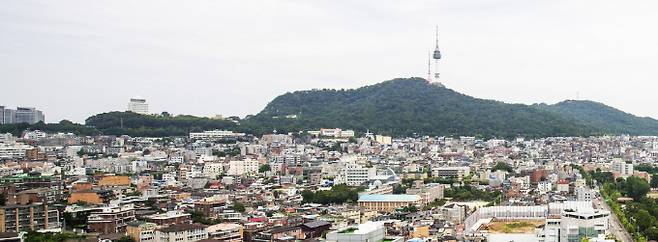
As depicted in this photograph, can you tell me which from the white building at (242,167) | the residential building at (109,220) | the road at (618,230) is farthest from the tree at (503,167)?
the residential building at (109,220)

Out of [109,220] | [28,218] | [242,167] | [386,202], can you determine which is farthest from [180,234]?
[242,167]

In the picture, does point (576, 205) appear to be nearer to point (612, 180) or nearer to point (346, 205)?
point (346, 205)

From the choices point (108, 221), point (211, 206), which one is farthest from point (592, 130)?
point (108, 221)

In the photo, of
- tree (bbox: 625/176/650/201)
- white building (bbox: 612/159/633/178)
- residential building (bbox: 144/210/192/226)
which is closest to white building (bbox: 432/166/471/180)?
white building (bbox: 612/159/633/178)

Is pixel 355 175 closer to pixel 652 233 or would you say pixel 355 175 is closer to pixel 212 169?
pixel 212 169

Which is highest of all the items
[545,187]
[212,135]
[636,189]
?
[212,135]

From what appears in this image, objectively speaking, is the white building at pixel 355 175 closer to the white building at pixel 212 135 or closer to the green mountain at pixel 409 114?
the white building at pixel 212 135

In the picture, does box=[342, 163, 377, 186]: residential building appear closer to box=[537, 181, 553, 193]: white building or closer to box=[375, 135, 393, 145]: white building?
box=[537, 181, 553, 193]: white building
